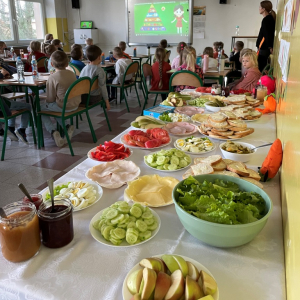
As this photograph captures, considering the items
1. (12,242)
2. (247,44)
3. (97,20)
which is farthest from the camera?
(97,20)

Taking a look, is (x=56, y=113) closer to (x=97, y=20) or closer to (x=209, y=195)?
(x=209, y=195)

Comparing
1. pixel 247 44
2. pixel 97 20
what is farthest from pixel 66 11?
pixel 247 44

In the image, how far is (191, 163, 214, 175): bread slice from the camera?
115 centimetres

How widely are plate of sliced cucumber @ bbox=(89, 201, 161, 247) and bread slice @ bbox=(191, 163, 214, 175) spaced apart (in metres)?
0.29

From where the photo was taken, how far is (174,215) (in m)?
1.01

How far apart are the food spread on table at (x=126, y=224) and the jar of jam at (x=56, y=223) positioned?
95mm

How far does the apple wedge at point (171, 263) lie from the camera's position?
70cm

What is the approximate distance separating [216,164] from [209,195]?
12.9 inches

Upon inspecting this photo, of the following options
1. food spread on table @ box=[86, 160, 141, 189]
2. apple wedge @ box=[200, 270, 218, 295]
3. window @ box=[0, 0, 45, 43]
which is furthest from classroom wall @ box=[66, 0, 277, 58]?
apple wedge @ box=[200, 270, 218, 295]

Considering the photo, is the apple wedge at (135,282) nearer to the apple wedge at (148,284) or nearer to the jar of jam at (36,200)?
the apple wedge at (148,284)

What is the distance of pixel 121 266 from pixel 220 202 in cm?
33

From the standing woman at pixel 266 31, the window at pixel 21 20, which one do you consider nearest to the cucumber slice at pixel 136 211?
the standing woman at pixel 266 31

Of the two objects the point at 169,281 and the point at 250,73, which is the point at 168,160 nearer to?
the point at 169,281

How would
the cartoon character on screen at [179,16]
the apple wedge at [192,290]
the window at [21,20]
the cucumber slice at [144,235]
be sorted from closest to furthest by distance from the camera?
the apple wedge at [192,290] < the cucumber slice at [144,235] < the window at [21,20] < the cartoon character on screen at [179,16]
